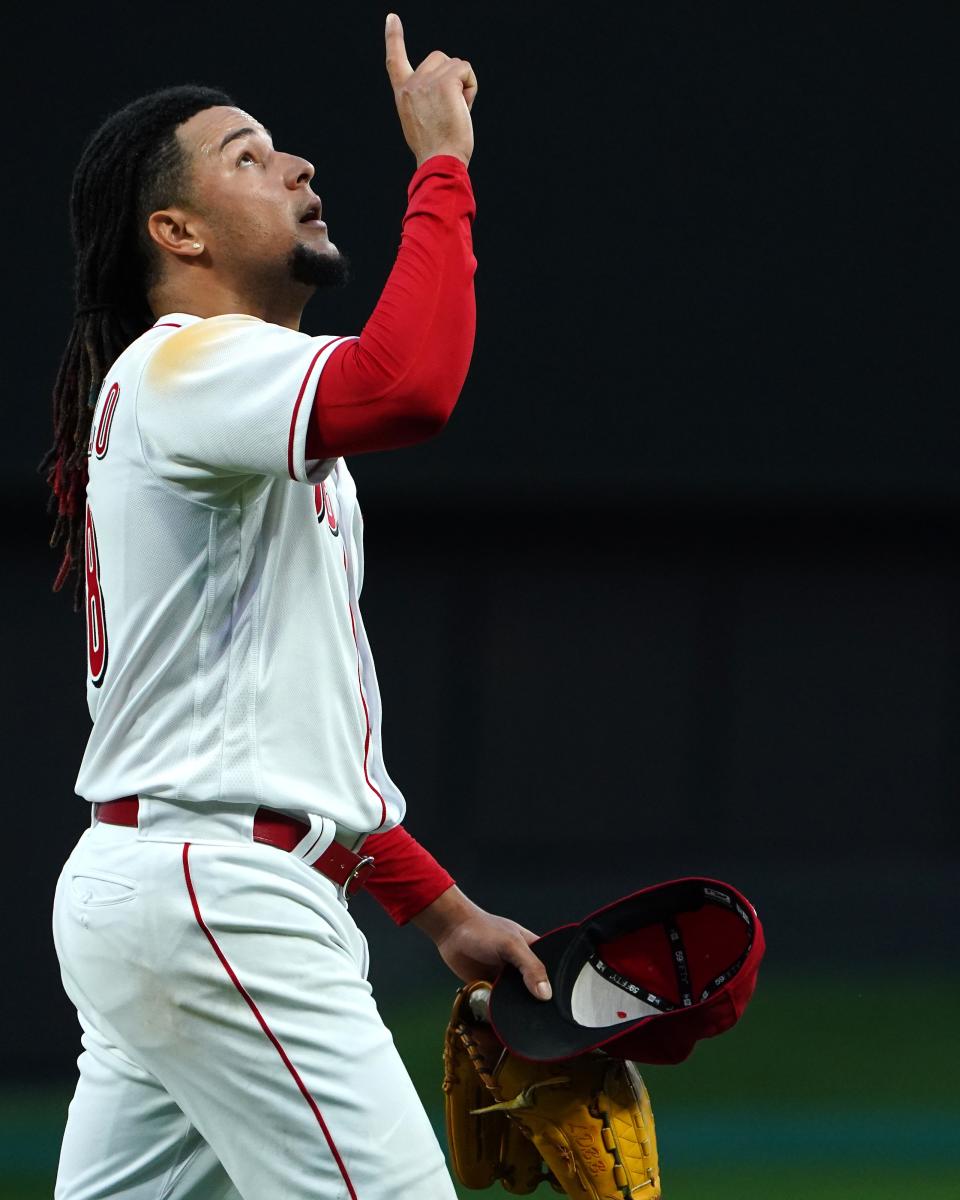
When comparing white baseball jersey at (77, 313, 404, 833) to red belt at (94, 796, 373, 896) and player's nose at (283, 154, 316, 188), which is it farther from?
player's nose at (283, 154, 316, 188)

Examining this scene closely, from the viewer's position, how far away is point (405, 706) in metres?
4.21

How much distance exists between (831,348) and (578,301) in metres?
0.70

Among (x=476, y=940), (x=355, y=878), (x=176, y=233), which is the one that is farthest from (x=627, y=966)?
(x=176, y=233)

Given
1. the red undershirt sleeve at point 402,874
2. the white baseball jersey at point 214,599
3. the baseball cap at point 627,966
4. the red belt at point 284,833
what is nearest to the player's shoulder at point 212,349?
the white baseball jersey at point 214,599

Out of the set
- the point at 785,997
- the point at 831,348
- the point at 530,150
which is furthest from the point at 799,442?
the point at 785,997

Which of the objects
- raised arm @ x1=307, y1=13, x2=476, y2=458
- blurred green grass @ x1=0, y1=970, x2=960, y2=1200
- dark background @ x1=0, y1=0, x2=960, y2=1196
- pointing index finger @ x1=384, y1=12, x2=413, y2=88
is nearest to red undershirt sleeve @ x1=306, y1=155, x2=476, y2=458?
raised arm @ x1=307, y1=13, x2=476, y2=458

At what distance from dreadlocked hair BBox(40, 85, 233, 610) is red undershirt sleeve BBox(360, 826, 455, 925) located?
1.64 ft

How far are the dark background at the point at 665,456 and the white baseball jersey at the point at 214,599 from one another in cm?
260

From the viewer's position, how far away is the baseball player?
127cm

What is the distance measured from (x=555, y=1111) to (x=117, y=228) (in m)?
1.00

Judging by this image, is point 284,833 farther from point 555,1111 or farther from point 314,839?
point 555,1111

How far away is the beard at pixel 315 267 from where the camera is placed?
1.55 metres

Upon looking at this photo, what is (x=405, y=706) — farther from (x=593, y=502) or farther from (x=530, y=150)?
(x=530, y=150)

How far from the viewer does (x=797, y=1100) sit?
3502mm
